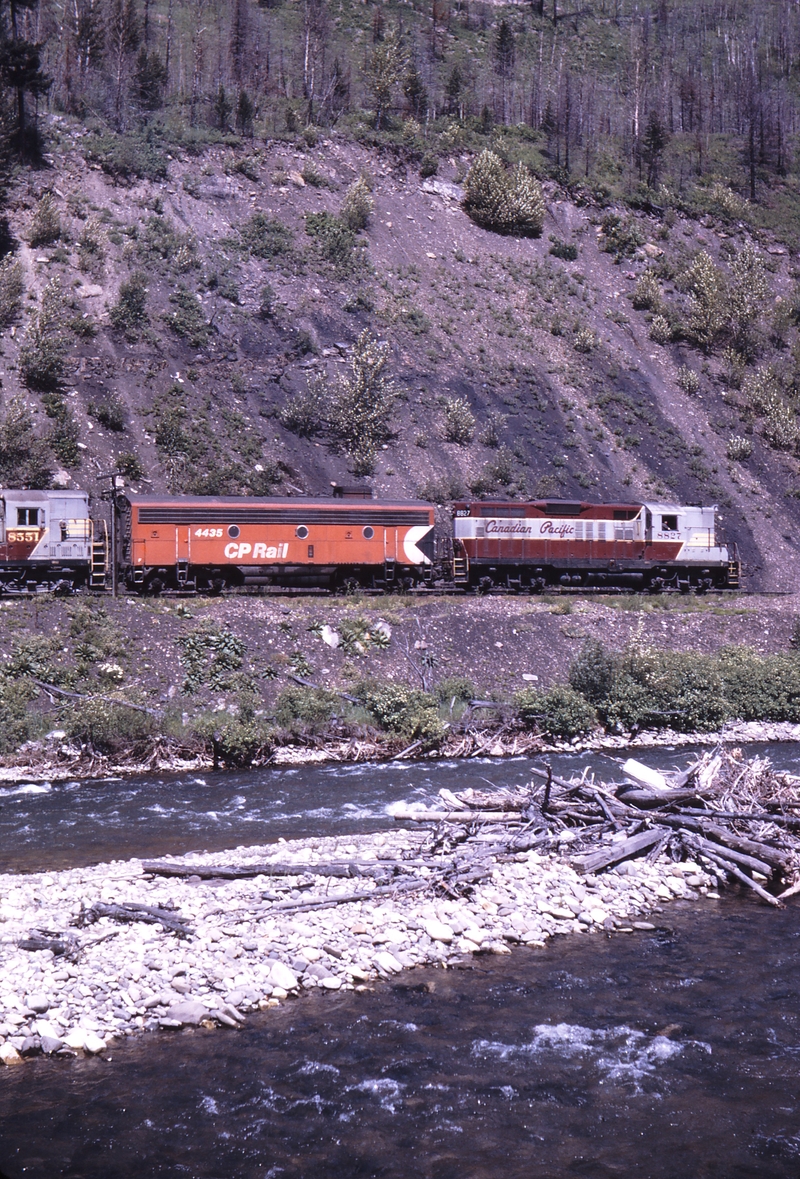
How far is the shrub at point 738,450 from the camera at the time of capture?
55.0 metres

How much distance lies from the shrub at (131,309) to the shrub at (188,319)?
1439mm

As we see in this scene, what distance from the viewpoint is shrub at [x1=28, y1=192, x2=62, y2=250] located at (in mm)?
52250

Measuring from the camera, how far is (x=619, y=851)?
44.3 feet

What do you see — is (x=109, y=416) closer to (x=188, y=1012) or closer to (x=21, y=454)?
(x=21, y=454)

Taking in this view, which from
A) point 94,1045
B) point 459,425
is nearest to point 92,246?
point 459,425

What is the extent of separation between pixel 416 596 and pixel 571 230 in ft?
149

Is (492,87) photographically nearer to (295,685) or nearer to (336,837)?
(295,685)

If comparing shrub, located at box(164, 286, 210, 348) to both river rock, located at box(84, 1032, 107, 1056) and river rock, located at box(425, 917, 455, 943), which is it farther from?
river rock, located at box(84, 1032, 107, 1056)

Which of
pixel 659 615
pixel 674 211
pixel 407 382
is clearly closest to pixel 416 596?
pixel 659 615

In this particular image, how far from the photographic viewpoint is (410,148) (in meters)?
69.3

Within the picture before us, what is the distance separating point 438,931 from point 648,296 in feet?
197

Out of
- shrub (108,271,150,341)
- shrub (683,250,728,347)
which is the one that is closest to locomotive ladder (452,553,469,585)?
shrub (108,271,150,341)

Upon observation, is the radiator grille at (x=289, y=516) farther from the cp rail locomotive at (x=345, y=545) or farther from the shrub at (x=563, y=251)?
the shrub at (x=563, y=251)

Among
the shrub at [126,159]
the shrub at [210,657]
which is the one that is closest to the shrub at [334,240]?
the shrub at [126,159]
